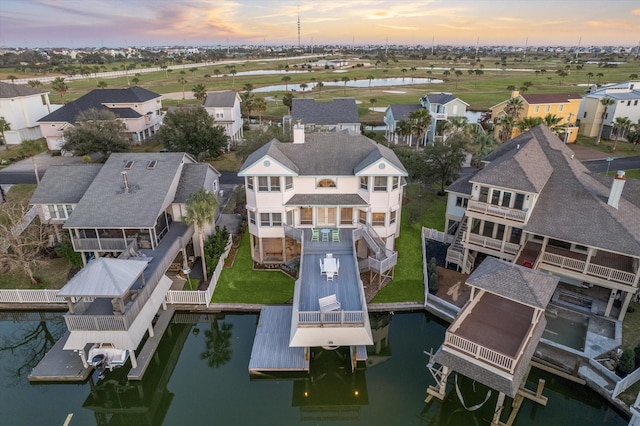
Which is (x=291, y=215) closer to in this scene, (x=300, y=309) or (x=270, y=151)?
(x=270, y=151)

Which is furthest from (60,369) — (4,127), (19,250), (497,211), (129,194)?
(4,127)

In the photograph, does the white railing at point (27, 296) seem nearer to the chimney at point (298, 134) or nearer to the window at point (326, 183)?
the window at point (326, 183)

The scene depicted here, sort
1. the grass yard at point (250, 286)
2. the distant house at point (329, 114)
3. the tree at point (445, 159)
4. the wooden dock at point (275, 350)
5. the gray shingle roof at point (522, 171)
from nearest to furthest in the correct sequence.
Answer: the wooden dock at point (275, 350) < the gray shingle roof at point (522, 171) < the grass yard at point (250, 286) < the tree at point (445, 159) < the distant house at point (329, 114)

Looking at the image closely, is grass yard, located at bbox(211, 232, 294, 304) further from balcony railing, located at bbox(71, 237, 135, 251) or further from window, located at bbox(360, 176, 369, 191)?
window, located at bbox(360, 176, 369, 191)

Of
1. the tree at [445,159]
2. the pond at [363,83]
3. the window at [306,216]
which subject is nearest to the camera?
the window at [306,216]

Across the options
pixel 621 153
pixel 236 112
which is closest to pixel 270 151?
pixel 236 112

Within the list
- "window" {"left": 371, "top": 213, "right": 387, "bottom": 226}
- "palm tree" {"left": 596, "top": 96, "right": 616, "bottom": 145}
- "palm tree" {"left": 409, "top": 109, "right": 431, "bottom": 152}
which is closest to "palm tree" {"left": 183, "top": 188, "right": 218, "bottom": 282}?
"window" {"left": 371, "top": 213, "right": 387, "bottom": 226}

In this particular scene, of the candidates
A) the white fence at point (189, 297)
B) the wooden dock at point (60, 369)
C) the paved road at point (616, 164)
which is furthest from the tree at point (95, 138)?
the paved road at point (616, 164)
